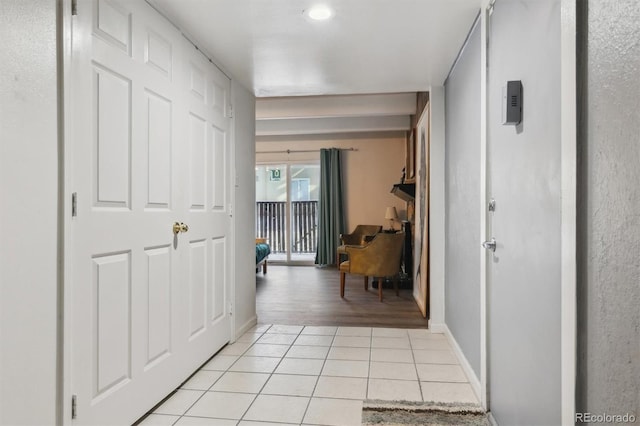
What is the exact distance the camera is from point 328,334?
345 centimetres

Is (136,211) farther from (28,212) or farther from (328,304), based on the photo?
(328,304)

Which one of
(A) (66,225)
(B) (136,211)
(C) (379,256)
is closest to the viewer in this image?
(A) (66,225)

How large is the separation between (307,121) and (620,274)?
6.61 meters

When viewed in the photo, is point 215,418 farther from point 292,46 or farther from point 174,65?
point 292,46

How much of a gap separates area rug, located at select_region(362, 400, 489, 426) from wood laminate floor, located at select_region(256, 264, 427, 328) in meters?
1.62

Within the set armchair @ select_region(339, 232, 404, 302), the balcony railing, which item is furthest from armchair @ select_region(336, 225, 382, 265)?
armchair @ select_region(339, 232, 404, 302)

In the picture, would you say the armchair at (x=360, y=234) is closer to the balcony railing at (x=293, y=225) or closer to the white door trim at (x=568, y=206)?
the balcony railing at (x=293, y=225)

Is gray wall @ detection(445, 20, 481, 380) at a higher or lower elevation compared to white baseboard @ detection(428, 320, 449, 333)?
higher

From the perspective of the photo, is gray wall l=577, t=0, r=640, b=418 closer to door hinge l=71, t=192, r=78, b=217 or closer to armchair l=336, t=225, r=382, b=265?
door hinge l=71, t=192, r=78, b=217

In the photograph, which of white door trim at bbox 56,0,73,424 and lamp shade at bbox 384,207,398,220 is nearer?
white door trim at bbox 56,0,73,424

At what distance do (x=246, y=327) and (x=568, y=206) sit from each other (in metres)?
2.95

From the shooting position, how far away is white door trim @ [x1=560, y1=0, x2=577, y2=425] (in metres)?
1.02

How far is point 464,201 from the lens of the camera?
2.64 meters

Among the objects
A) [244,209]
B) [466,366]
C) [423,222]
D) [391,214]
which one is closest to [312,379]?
[466,366]
